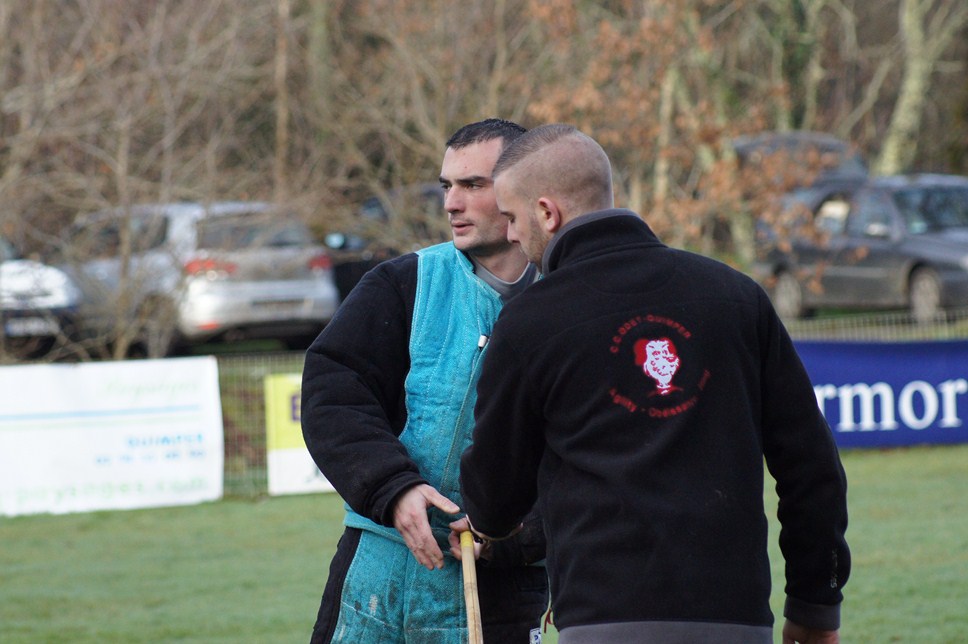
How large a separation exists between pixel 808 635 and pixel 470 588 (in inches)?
29.6

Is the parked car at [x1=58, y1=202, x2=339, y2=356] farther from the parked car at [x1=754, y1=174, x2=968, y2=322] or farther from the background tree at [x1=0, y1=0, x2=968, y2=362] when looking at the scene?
the parked car at [x1=754, y1=174, x2=968, y2=322]

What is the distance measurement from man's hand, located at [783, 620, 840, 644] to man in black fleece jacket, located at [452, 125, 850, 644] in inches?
4.9

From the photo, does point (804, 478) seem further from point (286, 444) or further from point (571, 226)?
point (286, 444)

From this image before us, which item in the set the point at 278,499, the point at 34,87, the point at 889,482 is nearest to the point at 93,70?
the point at 34,87

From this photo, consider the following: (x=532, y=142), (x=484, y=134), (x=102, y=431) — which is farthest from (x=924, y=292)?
(x=532, y=142)

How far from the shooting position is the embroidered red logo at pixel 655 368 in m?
2.73

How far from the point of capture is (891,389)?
11.9 meters

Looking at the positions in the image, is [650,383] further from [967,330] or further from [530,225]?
[967,330]

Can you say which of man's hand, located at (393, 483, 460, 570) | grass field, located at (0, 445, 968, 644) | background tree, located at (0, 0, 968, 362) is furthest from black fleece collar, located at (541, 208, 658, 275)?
background tree, located at (0, 0, 968, 362)

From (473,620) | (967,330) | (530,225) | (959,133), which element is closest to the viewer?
(530,225)

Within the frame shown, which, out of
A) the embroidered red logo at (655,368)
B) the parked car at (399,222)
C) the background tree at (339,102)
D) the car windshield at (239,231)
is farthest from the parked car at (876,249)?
the embroidered red logo at (655,368)

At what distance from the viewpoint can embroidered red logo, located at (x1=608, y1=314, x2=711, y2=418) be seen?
273cm

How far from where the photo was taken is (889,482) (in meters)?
10.9

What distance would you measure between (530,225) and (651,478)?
598mm
